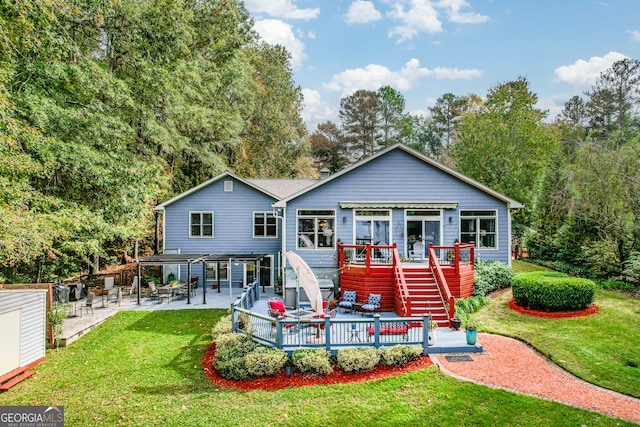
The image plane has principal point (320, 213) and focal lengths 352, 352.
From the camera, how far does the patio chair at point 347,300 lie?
12.8 metres

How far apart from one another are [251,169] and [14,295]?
2636cm

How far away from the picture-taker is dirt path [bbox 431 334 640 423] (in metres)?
7.02

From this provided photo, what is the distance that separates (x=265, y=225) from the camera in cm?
1908

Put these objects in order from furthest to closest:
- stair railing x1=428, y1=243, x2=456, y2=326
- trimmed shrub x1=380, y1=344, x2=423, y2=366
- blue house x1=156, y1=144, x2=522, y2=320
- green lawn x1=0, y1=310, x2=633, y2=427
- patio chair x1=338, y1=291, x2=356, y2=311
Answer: blue house x1=156, y1=144, x2=522, y2=320
patio chair x1=338, y1=291, x2=356, y2=311
stair railing x1=428, y1=243, x2=456, y2=326
trimmed shrub x1=380, y1=344, x2=423, y2=366
green lawn x1=0, y1=310, x2=633, y2=427

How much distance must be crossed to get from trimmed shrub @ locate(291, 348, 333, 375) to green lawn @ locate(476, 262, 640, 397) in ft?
18.5

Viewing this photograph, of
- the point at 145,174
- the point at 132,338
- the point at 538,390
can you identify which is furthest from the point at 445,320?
the point at 145,174

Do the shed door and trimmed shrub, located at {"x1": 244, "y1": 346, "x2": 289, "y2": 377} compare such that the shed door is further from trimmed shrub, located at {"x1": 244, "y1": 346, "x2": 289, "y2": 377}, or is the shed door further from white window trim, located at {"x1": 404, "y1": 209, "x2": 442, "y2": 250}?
white window trim, located at {"x1": 404, "y1": 209, "x2": 442, "y2": 250}

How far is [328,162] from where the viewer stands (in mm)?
48000

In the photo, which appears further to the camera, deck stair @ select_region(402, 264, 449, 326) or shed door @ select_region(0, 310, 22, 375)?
deck stair @ select_region(402, 264, 449, 326)

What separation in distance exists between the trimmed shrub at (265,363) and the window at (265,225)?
10.6 metres

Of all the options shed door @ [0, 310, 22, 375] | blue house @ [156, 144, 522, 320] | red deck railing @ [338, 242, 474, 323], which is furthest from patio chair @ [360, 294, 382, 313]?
shed door @ [0, 310, 22, 375]

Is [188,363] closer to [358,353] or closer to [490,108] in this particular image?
[358,353]

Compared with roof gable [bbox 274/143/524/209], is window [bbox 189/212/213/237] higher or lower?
lower

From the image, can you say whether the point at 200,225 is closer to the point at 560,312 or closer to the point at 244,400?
the point at 244,400
